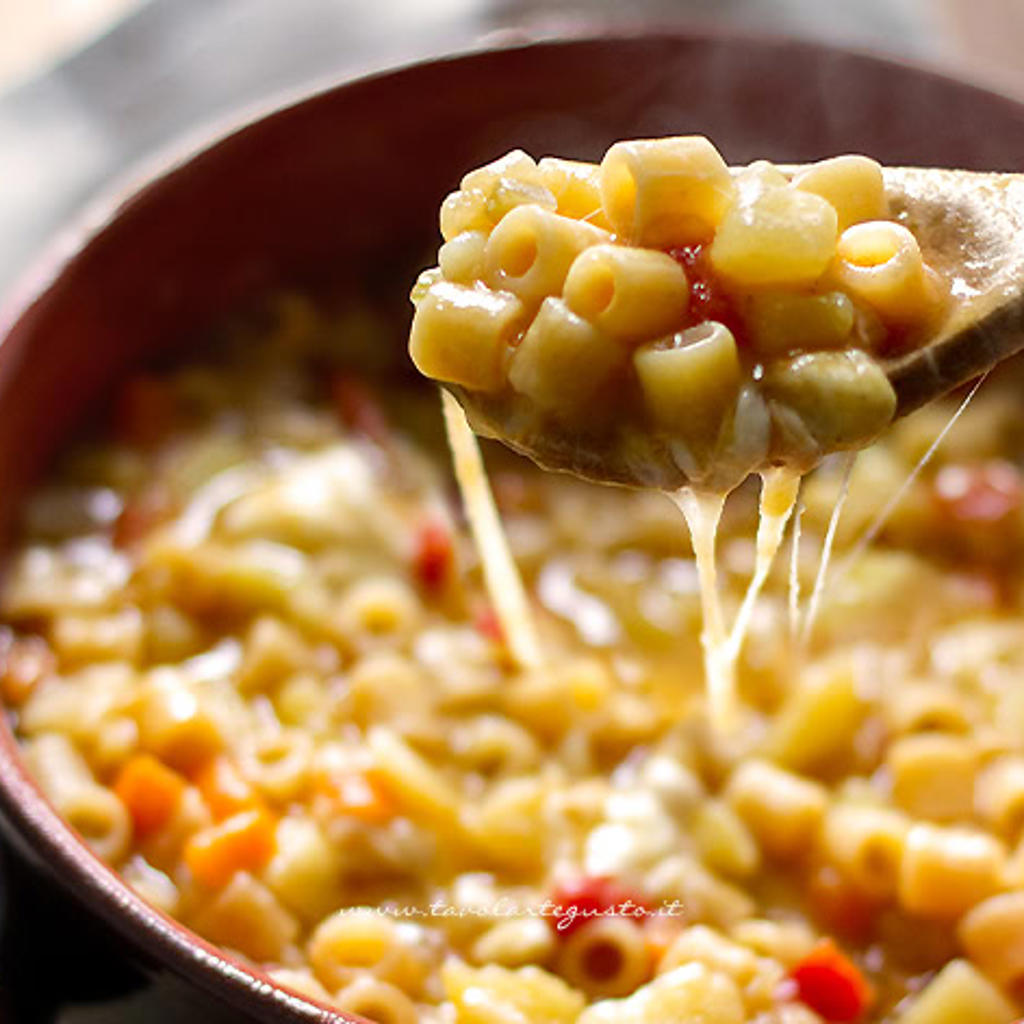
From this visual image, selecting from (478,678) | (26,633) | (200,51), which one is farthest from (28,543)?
(200,51)

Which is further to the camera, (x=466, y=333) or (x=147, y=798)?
(x=147, y=798)

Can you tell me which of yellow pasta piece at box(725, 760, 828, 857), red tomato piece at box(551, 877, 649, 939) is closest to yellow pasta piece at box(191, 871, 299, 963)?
red tomato piece at box(551, 877, 649, 939)

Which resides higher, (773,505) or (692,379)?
(692,379)

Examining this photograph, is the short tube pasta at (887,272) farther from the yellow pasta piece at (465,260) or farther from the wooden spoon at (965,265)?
the yellow pasta piece at (465,260)

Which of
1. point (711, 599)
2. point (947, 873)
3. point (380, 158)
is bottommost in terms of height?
point (947, 873)

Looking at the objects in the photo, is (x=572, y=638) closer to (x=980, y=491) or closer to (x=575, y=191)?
(x=980, y=491)

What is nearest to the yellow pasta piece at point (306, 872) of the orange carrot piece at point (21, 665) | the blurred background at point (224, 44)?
the orange carrot piece at point (21, 665)

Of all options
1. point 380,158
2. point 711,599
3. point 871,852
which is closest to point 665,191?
point 711,599
